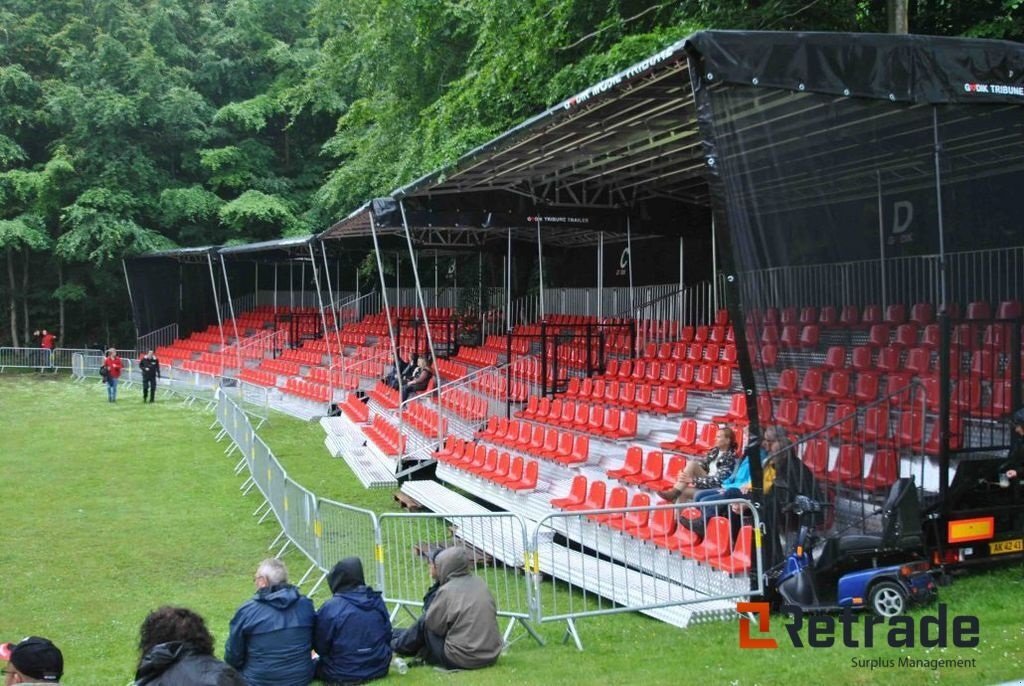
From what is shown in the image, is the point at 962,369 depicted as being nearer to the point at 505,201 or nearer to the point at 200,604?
the point at 200,604

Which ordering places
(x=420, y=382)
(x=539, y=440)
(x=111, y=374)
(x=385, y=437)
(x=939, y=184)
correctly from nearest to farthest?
(x=939, y=184), (x=539, y=440), (x=385, y=437), (x=420, y=382), (x=111, y=374)

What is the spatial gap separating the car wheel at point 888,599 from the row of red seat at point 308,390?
18.9 metres

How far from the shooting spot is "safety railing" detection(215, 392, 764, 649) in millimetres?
7664

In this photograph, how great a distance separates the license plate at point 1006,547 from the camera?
27.1 feet

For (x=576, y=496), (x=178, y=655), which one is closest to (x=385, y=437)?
(x=576, y=496)

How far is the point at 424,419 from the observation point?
17.7 meters

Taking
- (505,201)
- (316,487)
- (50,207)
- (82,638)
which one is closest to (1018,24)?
(505,201)

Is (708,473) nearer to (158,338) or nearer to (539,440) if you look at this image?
(539,440)

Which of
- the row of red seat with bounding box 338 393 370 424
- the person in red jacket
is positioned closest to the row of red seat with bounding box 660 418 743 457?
the row of red seat with bounding box 338 393 370 424

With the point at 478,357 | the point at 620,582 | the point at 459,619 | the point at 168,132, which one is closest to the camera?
the point at 459,619

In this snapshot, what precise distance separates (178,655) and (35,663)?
2.47ft

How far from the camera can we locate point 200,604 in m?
9.66

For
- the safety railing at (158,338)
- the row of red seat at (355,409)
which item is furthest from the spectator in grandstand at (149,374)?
the safety railing at (158,338)

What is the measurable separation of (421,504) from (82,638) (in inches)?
227
